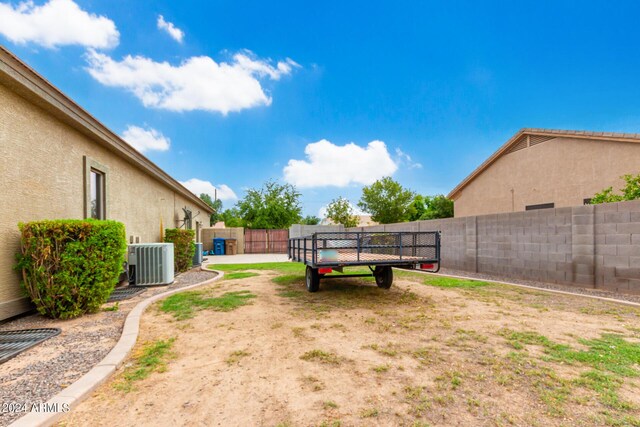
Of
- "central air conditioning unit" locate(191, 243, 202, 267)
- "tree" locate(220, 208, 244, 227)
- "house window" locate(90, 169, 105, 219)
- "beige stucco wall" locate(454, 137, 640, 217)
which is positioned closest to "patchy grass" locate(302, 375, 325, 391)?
"house window" locate(90, 169, 105, 219)

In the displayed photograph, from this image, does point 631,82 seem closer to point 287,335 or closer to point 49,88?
point 287,335

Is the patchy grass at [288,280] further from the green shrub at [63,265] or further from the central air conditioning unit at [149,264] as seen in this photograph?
the green shrub at [63,265]

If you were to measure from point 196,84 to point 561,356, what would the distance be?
15.7 meters

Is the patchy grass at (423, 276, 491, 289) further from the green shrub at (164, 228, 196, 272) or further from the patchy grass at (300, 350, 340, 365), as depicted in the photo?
the green shrub at (164, 228, 196, 272)

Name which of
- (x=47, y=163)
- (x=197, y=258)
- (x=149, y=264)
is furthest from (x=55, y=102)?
(x=197, y=258)

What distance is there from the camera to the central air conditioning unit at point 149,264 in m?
7.59

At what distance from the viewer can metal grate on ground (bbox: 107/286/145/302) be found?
6149mm

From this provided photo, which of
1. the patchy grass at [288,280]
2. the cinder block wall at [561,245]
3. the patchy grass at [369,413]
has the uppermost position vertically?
the cinder block wall at [561,245]

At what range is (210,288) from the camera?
24.0 ft

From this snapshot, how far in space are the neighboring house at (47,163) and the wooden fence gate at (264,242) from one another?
596 inches

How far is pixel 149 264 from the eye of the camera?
7.66m

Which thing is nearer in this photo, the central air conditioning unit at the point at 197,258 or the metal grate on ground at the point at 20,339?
the metal grate on ground at the point at 20,339

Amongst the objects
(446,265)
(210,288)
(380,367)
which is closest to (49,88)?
(210,288)

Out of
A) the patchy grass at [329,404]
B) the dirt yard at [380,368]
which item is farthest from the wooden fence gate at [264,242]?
the patchy grass at [329,404]
